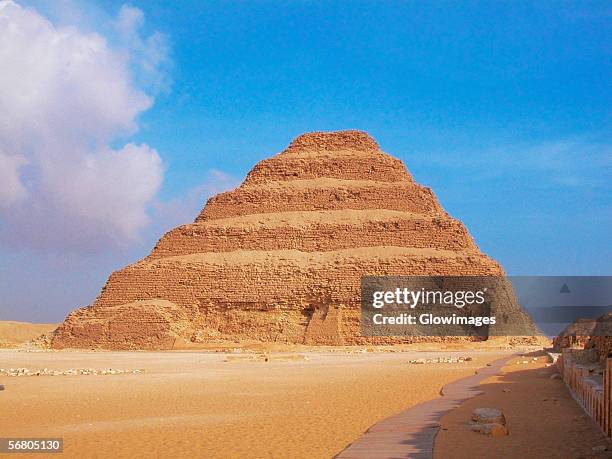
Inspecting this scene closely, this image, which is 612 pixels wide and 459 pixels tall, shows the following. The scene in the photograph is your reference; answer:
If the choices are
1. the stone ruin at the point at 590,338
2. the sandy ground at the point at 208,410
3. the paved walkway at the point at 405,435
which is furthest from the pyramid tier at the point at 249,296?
the paved walkway at the point at 405,435

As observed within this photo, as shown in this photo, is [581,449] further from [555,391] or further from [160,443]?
[555,391]

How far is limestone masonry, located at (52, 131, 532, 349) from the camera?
47.9m

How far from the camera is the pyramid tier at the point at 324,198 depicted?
5788 cm

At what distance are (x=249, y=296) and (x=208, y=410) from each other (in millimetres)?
37638

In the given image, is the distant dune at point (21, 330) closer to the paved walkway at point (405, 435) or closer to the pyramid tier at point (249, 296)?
the pyramid tier at point (249, 296)

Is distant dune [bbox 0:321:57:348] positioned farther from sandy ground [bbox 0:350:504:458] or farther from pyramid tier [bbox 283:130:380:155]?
sandy ground [bbox 0:350:504:458]

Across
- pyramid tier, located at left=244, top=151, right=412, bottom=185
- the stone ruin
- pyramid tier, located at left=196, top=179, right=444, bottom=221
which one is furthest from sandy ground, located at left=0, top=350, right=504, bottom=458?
pyramid tier, located at left=244, top=151, right=412, bottom=185

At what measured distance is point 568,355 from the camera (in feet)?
51.6

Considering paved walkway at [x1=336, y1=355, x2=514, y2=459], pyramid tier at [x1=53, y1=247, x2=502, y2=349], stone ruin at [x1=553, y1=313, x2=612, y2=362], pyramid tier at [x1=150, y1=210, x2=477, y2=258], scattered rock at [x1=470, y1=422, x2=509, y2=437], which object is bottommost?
scattered rock at [x1=470, y1=422, x2=509, y2=437]

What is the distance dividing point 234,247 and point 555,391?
43.0m

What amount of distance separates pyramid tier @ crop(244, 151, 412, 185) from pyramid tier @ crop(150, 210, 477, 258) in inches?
208

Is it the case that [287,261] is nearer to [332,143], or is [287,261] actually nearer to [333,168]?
[333,168]

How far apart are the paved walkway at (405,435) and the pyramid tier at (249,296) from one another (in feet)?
117

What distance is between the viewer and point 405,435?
326 inches
